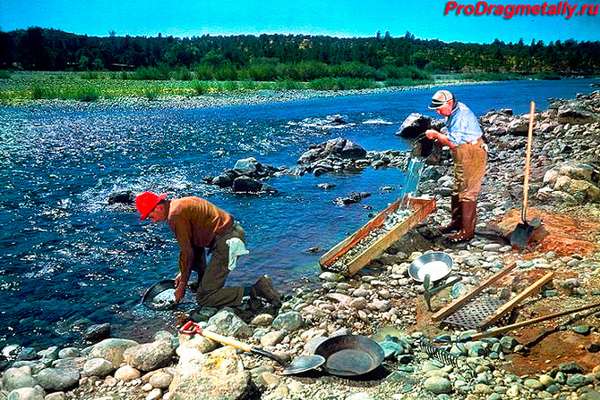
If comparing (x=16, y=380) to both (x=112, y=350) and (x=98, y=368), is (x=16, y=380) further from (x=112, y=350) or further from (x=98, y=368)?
(x=112, y=350)

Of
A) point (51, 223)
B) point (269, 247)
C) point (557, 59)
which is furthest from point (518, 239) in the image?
point (557, 59)

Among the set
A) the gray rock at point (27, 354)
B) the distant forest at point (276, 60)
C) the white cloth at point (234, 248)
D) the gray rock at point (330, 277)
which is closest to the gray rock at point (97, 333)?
the gray rock at point (27, 354)

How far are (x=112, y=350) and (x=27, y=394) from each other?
2.86 ft

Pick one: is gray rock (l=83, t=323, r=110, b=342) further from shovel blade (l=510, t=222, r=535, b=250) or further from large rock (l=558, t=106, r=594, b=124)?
large rock (l=558, t=106, r=594, b=124)

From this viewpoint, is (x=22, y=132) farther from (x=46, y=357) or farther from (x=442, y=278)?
(x=442, y=278)

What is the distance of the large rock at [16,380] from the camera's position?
4.45 metres

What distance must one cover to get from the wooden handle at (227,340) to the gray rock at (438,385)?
165 cm

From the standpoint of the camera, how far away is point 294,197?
11820 mm

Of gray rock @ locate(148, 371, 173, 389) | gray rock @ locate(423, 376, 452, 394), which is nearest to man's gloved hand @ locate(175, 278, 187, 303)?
gray rock @ locate(148, 371, 173, 389)

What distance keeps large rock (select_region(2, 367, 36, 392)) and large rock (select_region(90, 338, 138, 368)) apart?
596 mm

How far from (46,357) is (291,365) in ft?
8.96

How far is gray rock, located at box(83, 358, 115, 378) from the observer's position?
465 centimetres

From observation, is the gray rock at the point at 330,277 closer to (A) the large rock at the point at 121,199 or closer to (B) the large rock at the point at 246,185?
(B) the large rock at the point at 246,185

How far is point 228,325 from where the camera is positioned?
17.3 feet
